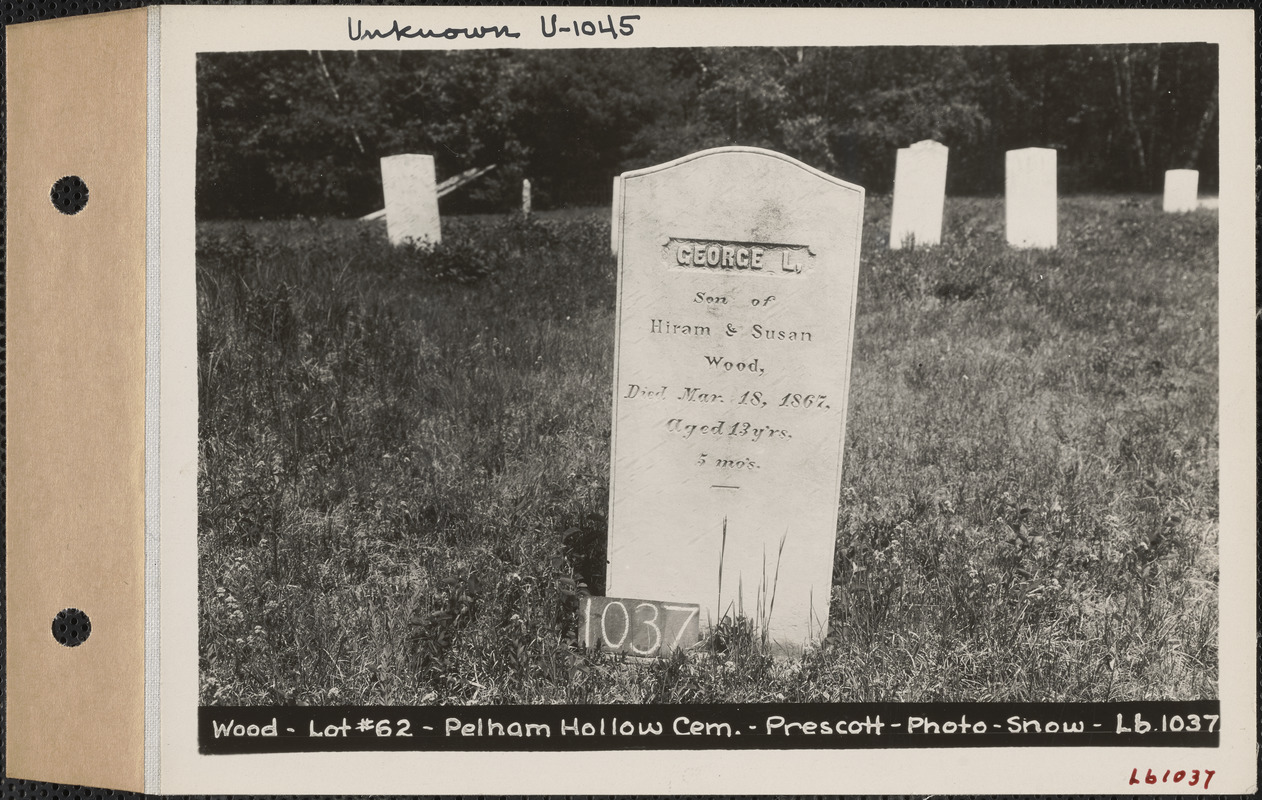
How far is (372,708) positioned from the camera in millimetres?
3078

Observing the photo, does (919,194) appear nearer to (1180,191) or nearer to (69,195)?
(1180,191)

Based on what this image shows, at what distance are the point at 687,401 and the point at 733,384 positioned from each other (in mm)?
170

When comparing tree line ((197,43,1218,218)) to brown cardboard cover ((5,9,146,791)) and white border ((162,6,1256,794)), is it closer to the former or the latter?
white border ((162,6,1256,794))

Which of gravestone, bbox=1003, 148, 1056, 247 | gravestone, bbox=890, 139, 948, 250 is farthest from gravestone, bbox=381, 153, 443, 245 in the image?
gravestone, bbox=1003, 148, 1056, 247

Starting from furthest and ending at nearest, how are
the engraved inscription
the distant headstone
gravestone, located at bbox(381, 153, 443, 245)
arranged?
gravestone, located at bbox(381, 153, 443, 245) < the distant headstone < the engraved inscription

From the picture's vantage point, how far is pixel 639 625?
3.07 meters

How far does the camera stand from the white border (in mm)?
3002

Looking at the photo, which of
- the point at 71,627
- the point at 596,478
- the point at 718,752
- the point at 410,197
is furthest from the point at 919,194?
the point at 71,627

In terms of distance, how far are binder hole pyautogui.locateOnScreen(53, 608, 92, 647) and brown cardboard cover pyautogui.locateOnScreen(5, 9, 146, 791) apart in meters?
0.03

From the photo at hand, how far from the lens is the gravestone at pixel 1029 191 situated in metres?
3.06

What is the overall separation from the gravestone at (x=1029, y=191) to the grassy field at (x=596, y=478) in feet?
0.25

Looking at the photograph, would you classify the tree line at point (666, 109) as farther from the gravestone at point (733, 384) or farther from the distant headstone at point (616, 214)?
the gravestone at point (733, 384)

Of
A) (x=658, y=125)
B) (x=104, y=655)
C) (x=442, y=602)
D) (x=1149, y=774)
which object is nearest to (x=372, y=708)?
(x=442, y=602)

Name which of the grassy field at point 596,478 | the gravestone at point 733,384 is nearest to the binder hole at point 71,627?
the grassy field at point 596,478
